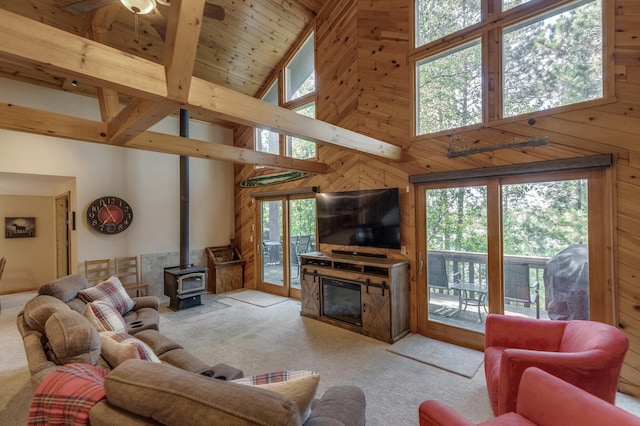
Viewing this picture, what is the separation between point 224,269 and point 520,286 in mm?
5467

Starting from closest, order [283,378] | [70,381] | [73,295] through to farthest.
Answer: [70,381]
[283,378]
[73,295]

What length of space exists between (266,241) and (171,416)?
5.59 metres

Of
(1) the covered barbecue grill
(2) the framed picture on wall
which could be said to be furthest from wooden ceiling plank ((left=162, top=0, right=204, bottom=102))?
(2) the framed picture on wall

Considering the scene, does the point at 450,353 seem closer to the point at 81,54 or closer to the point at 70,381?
the point at 70,381

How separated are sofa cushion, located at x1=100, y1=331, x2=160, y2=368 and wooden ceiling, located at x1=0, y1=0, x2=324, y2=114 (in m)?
4.08

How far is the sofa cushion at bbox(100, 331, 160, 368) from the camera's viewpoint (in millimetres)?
1662

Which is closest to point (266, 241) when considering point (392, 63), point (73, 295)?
point (73, 295)

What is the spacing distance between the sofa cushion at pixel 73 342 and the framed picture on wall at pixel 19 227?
7079 millimetres

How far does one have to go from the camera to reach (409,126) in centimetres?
420

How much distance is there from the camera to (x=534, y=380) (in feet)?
5.29

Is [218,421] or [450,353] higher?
[218,421]

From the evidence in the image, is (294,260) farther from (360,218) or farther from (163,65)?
(163,65)

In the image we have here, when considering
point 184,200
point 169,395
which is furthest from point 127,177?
point 169,395

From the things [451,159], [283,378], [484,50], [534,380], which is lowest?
[534,380]
